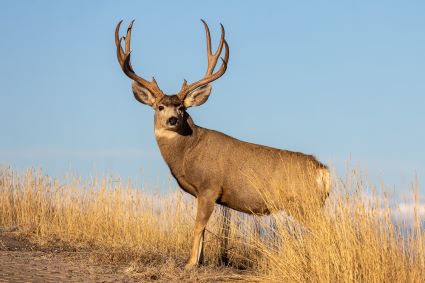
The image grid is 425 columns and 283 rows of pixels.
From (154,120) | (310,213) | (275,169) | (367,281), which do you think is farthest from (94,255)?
(367,281)

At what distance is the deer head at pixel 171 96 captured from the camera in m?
9.98

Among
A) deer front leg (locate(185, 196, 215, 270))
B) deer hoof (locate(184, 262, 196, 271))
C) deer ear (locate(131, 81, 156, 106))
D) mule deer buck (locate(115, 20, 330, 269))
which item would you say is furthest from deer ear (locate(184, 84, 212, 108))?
deer hoof (locate(184, 262, 196, 271))

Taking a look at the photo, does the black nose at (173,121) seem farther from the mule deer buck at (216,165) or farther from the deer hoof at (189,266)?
the deer hoof at (189,266)

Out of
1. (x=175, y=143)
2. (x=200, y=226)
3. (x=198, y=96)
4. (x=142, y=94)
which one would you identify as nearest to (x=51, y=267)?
(x=200, y=226)

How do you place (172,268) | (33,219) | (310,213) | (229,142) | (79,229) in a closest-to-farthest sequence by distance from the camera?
(310,213), (172,268), (229,142), (79,229), (33,219)

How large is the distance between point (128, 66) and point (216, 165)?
2.35m

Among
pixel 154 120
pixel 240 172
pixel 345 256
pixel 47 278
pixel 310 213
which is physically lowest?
pixel 47 278

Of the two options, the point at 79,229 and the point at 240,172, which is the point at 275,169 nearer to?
the point at 240,172

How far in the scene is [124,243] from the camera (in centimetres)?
1158

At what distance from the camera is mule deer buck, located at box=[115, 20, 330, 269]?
9547 millimetres

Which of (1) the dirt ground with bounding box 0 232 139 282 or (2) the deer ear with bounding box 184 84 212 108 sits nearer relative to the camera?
(1) the dirt ground with bounding box 0 232 139 282

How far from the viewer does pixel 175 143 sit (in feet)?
33.6

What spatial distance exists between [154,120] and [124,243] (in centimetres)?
250

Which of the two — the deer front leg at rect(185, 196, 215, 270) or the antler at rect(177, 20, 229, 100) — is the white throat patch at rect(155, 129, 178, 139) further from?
the deer front leg at rect(185, 196, 215, 270)
